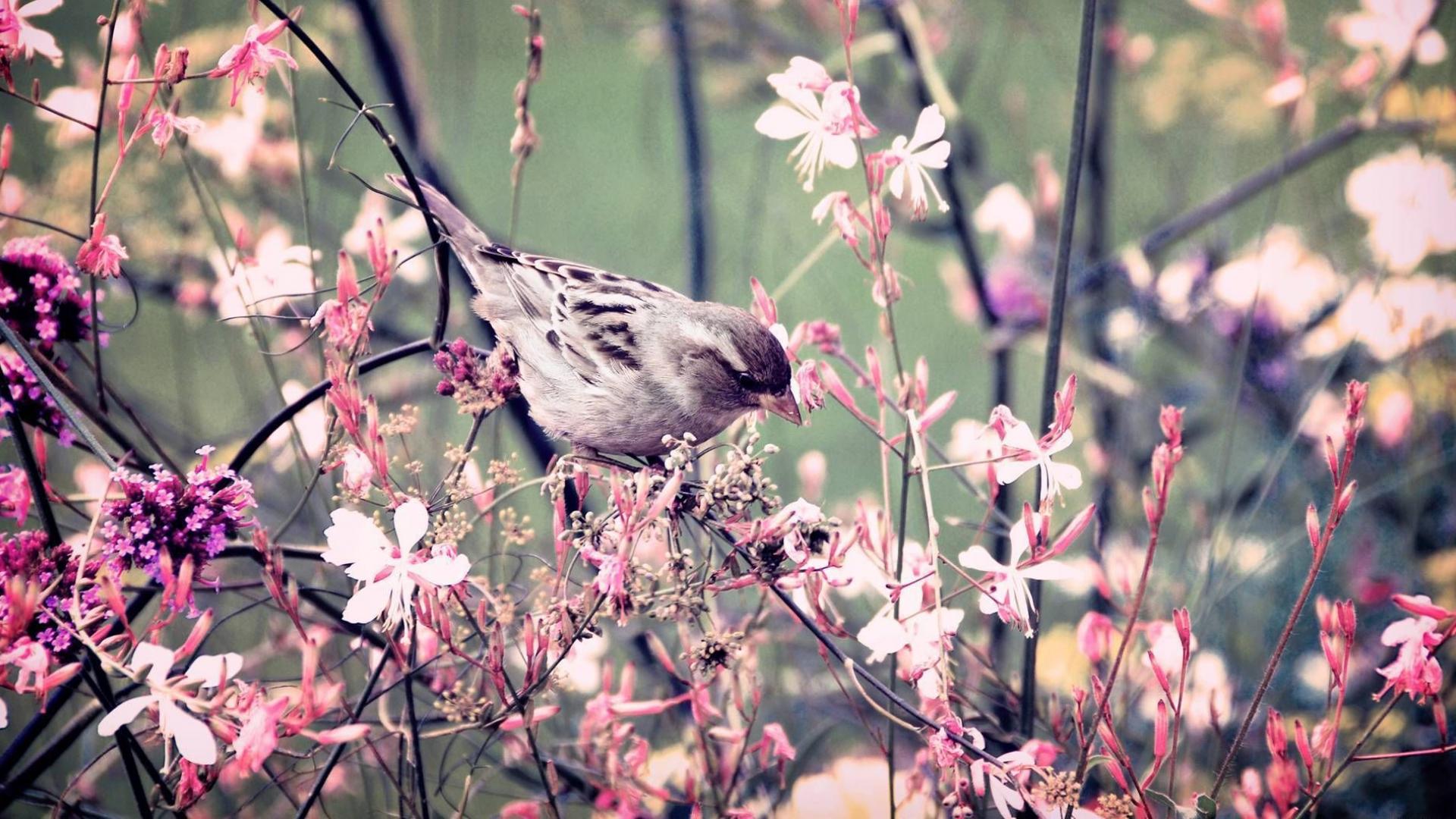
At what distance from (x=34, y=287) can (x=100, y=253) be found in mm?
174

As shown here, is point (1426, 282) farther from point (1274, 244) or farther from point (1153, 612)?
point (1153, 612)

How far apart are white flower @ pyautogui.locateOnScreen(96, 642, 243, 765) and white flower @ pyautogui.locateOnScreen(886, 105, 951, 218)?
3.09ft

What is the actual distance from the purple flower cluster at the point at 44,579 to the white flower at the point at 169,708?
109 millimetres

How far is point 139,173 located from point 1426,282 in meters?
3.02

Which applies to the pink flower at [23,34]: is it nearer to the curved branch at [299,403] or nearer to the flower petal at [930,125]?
the curved branch at [299,403]

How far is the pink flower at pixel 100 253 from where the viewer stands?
124cm

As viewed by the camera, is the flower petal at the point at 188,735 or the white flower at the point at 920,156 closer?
the flower petal at the point at 188,735

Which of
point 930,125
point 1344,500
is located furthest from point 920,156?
point 1344,500

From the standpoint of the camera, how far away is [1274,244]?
2.67 metres

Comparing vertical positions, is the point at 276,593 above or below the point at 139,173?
below

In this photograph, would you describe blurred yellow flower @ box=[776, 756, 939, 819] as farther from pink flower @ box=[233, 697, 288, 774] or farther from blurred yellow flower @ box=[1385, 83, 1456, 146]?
blurred yellow flower @ box=[1385, 83, 1456, 146]

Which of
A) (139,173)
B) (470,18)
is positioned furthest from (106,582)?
(470,18)

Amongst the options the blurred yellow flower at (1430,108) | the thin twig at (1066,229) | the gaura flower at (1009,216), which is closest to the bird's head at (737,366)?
the thin twig at (1066,229)

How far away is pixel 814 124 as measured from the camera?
143 cm
